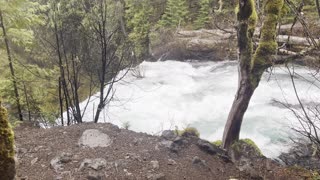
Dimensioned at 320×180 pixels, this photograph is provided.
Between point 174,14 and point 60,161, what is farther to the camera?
point 174,14

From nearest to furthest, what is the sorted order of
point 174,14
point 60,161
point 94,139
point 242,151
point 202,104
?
1. point 60,161
2. point 94,139
3. point 242,151
4. point 202,104
5. point 174,14

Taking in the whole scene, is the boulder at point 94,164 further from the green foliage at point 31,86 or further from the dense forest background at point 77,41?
the green foliage at point 31,86

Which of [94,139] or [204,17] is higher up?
[204,17]

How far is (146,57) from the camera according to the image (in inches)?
843

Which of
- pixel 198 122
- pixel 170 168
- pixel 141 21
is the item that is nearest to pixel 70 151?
pixel 170 168

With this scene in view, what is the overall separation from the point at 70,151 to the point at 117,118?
6.80 meters

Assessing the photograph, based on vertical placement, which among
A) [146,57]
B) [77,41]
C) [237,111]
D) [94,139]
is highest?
[77,41]

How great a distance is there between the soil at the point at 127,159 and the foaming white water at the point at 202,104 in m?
3.00

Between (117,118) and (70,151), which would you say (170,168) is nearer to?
(70,151)

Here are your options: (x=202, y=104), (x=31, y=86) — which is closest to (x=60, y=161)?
(x=31, y=86)

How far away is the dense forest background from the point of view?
27.3 ft

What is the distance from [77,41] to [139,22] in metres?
10.3

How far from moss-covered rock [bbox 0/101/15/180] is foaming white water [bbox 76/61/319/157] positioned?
694 centimetres

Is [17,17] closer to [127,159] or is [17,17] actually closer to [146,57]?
[127,159]
